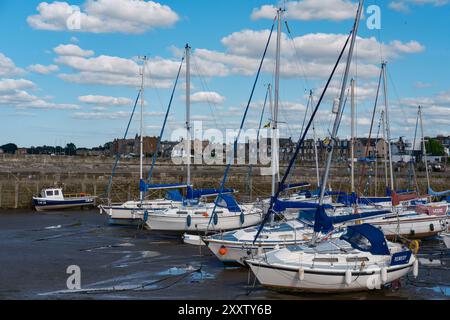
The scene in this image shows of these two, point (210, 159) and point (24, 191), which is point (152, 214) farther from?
point (210, 159)

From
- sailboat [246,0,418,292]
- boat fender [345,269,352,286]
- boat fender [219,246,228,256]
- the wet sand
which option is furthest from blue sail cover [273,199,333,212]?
boat fender [345,269,352,286]

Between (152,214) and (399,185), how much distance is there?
37.7 metres

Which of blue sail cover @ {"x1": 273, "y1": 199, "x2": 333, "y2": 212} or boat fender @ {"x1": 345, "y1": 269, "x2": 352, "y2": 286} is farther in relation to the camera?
blue sail cover @ {"x1": 273, "y1": 199, "x2": 333, "y2": 212}

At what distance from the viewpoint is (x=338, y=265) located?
2203 centimetres

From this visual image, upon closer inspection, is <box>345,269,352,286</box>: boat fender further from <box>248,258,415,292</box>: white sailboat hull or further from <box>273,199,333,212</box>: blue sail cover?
<box>273,199,333,212</box>: blue sail cover

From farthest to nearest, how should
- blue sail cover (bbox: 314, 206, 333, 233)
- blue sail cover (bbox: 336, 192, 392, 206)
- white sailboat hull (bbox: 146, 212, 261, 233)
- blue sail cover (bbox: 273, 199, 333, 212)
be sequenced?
white sailboat hull (bbox: 146, 212, 261, 233)
blue sail cover (bbox: 336, 192, 392, 206)
blue sail cover (bbox: 273, 199, 333, 212)
blue sail cover (bbox: 314, 206, 333, 233)

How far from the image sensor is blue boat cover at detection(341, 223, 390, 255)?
886 inches

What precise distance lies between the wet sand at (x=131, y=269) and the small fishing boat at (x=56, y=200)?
1153 cm

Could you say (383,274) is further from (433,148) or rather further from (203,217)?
(433,148)

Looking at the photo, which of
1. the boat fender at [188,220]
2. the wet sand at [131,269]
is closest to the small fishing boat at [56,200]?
the wet sand at [131,269]

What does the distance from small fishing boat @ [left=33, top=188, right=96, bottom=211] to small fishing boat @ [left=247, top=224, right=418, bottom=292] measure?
3498 centimetres

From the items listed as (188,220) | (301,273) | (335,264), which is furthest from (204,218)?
(301,273)

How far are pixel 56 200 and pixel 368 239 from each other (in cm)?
3725
